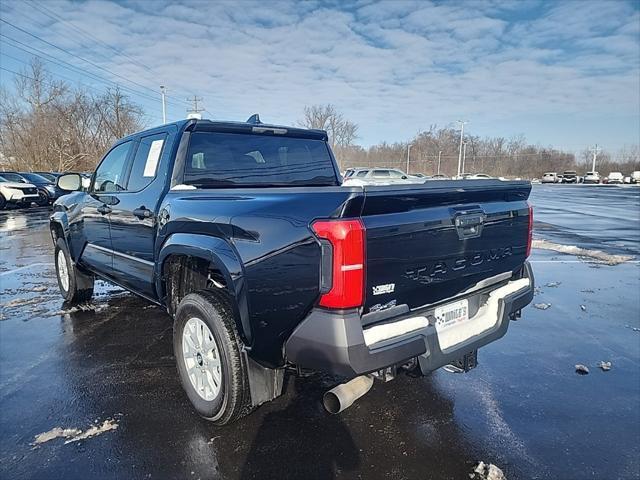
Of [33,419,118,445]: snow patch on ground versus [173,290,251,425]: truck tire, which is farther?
[33,419,118,445]: snow patch on ground

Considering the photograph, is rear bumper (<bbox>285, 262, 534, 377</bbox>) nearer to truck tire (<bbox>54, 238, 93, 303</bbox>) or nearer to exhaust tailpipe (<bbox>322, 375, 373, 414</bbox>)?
exhaust tailpipe (<bbox>322, 375, 373, 414</bbox>)

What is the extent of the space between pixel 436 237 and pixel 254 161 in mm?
1950

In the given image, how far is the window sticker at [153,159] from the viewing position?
11.9ft

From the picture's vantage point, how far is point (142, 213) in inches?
139

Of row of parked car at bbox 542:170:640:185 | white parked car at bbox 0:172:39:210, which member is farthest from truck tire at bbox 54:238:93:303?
row of parked car at bbox 542:170:640:185

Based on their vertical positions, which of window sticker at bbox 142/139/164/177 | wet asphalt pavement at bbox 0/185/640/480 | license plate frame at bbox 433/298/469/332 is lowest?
wet asphalt pavement at bbox 0/185/640/480

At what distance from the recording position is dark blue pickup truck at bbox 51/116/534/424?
2111 millimetres

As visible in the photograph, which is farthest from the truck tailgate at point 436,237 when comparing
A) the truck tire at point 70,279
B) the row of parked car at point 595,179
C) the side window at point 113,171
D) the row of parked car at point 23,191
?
the row of parked car at point 595,179

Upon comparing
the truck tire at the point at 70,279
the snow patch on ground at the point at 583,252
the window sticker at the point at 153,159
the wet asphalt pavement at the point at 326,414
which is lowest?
the snow patch on ground at the point at 583,252

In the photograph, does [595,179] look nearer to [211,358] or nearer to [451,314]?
[451,314]

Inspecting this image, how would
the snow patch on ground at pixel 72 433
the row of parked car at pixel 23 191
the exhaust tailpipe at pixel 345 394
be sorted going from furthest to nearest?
the row of parked car at pixel 23 191 < the snow patch on ground at pixel 72 433 < the exhaust tailpipe at pixel 345 394

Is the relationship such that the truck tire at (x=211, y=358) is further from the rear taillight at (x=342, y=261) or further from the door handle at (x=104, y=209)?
the door handle at (x=104, y=209)

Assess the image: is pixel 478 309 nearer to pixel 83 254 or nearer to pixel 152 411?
pixel 152 411

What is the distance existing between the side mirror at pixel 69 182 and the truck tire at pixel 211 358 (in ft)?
10.2
